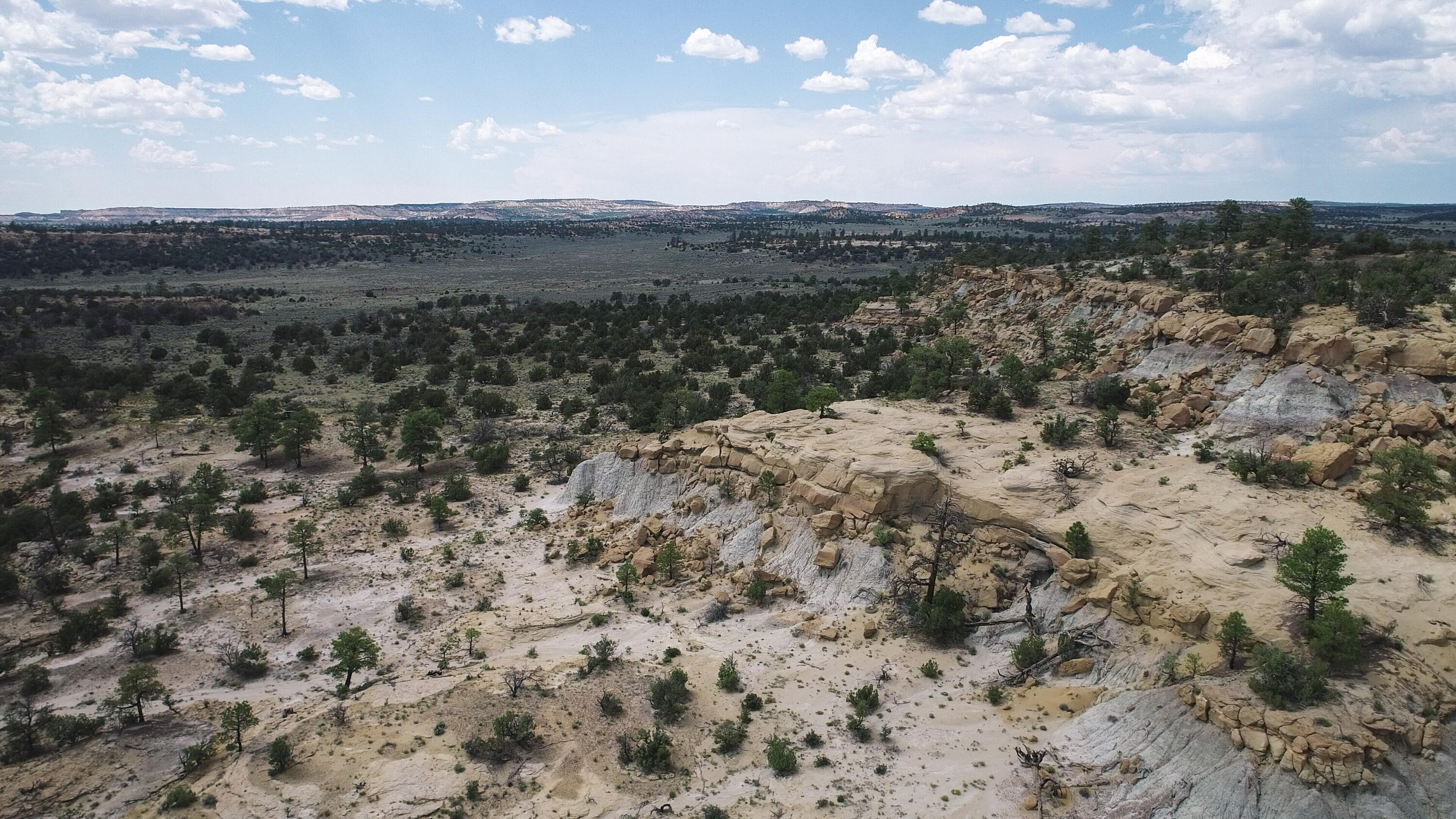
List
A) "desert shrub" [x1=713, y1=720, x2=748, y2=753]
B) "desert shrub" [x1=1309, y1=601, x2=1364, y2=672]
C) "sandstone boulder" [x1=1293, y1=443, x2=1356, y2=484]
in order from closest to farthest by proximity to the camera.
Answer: "desert shrub" [x1=1309, y1=601, x2=1364, y2=672]
"desert shrub" [x1=713, y1=720, x2=748, y2=753]
"sandstone boulder" [x1=1293, y1=443, x2=1356, y2=484]

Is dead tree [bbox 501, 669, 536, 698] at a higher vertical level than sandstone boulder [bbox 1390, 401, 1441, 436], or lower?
lower

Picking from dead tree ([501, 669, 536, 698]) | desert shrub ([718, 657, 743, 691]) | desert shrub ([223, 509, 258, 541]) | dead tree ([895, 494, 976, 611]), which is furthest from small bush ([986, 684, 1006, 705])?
desert shrub ([223, 509, 258, 541])

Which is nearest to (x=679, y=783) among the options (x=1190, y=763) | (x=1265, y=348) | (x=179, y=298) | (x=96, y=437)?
(x=1190, y=763)

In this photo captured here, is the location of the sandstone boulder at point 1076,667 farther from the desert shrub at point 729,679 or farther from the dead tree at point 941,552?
the desert shrub at point 729,679

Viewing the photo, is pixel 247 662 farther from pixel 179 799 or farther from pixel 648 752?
pixel 648 752

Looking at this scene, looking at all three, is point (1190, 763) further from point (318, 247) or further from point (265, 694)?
point (318, 247)

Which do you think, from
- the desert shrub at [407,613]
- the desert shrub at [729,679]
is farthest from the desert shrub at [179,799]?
the desert shrub at [729,679]

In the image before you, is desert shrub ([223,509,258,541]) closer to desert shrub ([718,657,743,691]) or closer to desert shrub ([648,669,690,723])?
desert shrub ([648,669,690,723])
